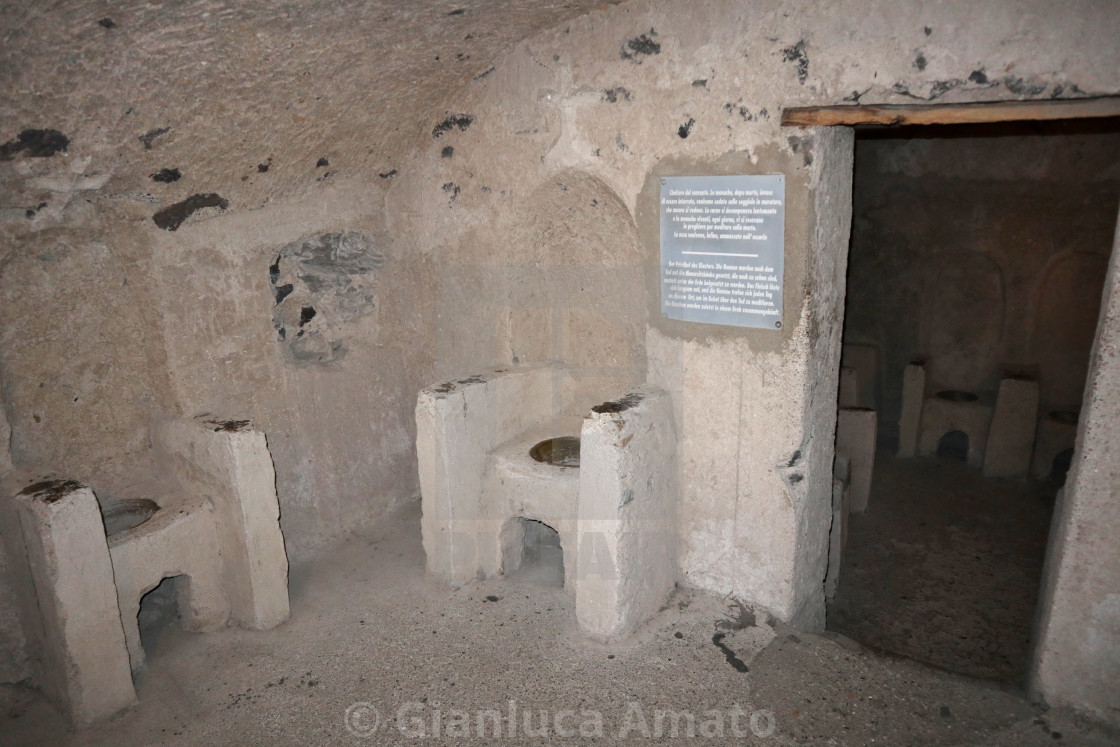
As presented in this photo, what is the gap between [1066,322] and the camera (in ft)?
21.6

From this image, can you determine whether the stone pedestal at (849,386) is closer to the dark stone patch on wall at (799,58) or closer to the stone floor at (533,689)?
the stone floor at (533,689)

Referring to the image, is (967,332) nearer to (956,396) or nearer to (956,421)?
(956,396)

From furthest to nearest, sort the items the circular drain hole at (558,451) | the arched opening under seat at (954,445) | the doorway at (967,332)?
1. the arched opening under seat at (954,445)
2. the doorway at (967,332)
3. the circular drain hole at (558,451)

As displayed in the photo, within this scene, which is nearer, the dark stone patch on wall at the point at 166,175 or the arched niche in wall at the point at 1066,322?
the dark stone patch on wall at the point at 166,175

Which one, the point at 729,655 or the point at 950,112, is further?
the point at 729,655

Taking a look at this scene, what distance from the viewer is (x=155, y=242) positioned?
158 inches

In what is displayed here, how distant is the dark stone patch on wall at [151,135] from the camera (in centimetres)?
351

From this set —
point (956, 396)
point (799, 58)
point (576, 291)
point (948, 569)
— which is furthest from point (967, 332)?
point (799, 58)

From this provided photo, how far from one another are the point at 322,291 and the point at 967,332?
6.11 m

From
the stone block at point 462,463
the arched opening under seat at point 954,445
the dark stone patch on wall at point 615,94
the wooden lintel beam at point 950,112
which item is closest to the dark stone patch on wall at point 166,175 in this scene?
the stone block at point 462,463

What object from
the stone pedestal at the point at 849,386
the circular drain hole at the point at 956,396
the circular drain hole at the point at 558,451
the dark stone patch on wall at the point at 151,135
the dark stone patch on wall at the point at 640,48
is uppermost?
the dark stone patch on wall at the point at 640,48

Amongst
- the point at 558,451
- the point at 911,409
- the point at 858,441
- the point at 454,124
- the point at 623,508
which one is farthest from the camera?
the point at 911,409

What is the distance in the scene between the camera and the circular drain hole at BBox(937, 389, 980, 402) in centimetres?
699

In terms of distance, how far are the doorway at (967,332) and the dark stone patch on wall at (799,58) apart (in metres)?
2.50
